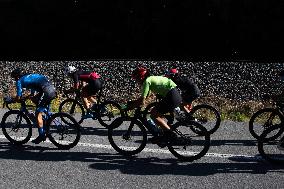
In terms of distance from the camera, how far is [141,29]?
75.2 feet

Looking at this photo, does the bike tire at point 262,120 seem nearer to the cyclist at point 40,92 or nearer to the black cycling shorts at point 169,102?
the black cycling shorts at point 169,102

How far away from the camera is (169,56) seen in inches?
895

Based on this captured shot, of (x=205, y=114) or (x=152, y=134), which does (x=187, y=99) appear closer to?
(x=205, y=114)

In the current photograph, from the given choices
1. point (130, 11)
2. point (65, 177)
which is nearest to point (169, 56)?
point (130, 11)

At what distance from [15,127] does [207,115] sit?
169 inches

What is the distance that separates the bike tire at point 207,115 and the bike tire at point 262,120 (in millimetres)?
795

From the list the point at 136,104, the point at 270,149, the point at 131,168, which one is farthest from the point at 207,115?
the point at 131,168

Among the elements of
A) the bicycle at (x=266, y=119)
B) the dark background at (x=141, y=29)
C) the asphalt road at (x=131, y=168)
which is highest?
the dark background at (x=141, y=29)

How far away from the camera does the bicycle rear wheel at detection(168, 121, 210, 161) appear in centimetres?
726

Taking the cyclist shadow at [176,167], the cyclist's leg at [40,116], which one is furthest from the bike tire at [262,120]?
the cyclist's leg at [40,116]

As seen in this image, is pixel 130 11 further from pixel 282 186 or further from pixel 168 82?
pixel 282 186

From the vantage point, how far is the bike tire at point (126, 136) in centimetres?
764

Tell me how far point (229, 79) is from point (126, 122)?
27.3 ft

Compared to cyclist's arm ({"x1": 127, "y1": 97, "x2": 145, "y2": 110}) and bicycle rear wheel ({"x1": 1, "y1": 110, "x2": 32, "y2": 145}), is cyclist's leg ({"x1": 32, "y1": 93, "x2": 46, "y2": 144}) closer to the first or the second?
bicycle rear wheel ({"x1": 1, "y1": 110, "x2": 32, "y2": 145})
